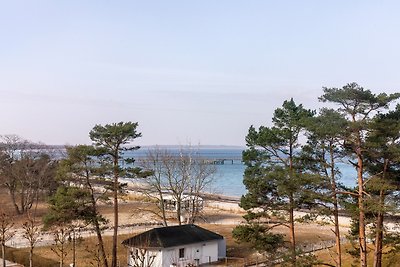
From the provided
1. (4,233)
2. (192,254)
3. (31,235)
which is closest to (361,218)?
(192,254)

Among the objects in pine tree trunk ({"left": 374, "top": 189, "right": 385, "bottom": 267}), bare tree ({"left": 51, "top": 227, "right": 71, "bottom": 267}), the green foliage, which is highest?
the green foliage

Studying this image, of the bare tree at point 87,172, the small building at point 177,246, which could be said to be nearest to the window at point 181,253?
the small building at point 177,246

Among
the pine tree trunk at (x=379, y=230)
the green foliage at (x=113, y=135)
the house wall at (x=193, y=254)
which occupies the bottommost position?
the house wall at (x=193, y=254)

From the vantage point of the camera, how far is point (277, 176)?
18344 millimetres

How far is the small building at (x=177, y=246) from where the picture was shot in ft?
86.1

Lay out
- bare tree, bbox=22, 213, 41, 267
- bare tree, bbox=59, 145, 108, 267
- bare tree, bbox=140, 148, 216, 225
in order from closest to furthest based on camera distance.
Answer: bare tree, bbox=22, 213, 41, 267, bare tree, bbox=59, 145, 108, 267, bare tree, bbox=140, 148, 216, 225

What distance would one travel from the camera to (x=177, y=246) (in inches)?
1058

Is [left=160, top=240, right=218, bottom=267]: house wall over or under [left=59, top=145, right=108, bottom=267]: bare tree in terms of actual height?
under

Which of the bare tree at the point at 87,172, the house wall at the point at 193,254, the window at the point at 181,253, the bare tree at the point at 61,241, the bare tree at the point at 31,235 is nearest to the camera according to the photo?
the bare tree at the point at 61,241

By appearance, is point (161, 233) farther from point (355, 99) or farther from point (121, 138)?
point (355, 99)

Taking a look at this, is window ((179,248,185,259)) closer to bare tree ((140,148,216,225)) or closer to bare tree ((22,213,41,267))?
bare tree ((140,148,216,225))

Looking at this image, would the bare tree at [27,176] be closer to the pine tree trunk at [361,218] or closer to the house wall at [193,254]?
the house wall at [193,254]

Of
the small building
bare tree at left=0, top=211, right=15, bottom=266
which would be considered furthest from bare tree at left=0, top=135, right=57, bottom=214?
the small building

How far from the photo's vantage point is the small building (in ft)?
86.1
